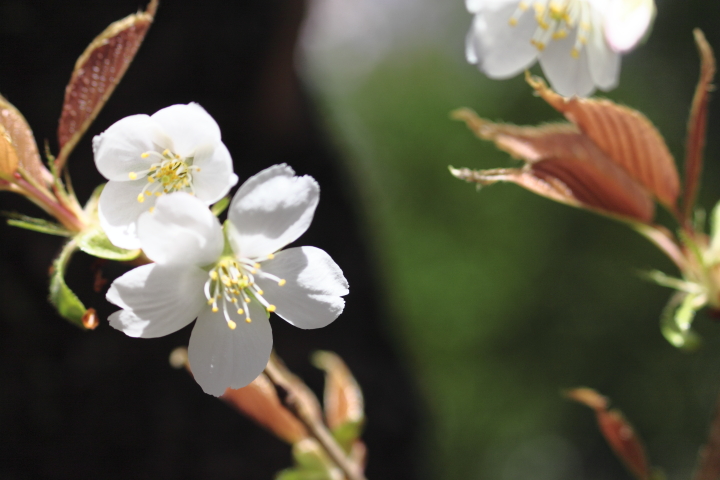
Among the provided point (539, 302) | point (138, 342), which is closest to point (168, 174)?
point (138, 342)

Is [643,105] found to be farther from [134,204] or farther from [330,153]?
[134,204]

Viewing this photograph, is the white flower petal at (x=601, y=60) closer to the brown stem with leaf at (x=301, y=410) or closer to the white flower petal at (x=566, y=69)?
the white flower petal at (x=566, y=69)

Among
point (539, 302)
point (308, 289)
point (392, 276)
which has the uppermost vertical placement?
point (308, 289)

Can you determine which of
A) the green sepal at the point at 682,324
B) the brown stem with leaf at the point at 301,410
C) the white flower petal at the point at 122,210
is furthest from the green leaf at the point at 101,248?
the green sepal at the point at 682,324

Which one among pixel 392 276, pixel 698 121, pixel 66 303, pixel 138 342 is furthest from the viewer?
pixel 392 276

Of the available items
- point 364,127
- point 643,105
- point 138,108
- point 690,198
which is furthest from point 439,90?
point 690,198

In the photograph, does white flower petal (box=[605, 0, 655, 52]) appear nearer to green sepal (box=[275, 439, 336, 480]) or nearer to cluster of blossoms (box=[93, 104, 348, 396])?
cluster of blossoms (box=[93, 104, 348, 396])

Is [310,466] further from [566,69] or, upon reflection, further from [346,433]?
[566,69]
